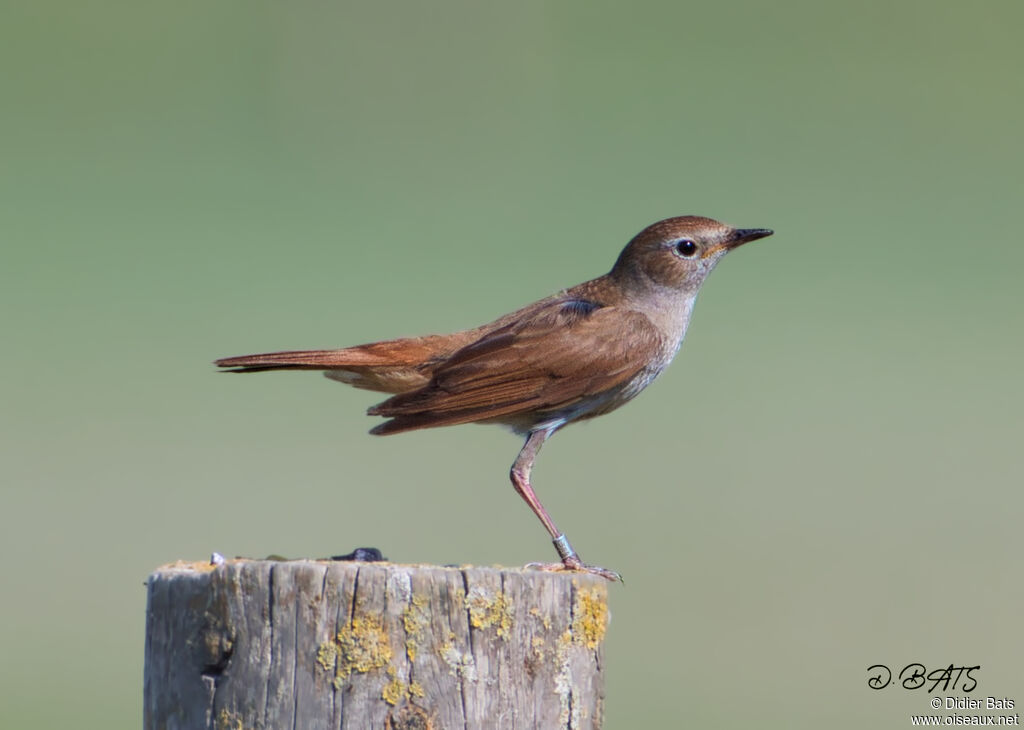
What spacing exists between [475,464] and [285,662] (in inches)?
395

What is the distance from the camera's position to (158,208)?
2047cm

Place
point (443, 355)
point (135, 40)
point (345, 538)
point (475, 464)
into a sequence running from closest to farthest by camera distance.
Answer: point (443, 355) → point (345, 538) → point (475, 464) → point (135, 40)

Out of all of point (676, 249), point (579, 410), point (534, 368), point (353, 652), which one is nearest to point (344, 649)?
point (353, 652)

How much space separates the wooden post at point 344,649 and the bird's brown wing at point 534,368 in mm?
2001

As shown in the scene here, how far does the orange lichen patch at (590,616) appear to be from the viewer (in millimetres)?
3699

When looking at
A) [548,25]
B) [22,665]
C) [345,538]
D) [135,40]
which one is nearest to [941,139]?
A: [548,25]

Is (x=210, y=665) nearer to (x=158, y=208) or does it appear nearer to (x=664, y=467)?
(x=664, y=467)

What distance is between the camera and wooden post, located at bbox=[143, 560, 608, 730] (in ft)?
11.3

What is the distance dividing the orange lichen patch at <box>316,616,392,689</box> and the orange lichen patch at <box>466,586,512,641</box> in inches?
9.4


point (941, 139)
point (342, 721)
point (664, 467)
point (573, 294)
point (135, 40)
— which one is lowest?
point (342, 721)

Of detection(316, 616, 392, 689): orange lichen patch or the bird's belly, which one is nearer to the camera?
detection(316, 616, 392, 689): orange lichen patch

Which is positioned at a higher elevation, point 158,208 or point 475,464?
point 158,208

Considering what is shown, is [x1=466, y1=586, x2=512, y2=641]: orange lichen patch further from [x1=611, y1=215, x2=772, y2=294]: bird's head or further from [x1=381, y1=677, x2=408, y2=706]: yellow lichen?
[x1=611, y1=215, x2=772, y2=294]: bird's head

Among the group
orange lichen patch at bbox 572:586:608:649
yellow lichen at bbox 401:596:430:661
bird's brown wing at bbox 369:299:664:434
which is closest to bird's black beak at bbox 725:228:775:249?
bird's brown wing at bbox 369:299:664:434
